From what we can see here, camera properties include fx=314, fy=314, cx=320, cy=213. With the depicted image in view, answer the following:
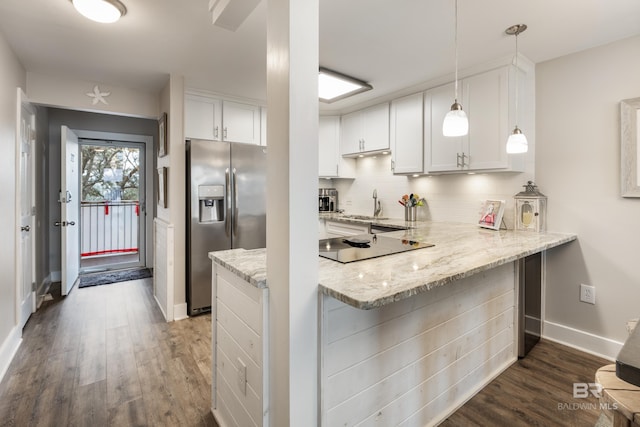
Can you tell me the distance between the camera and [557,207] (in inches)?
103

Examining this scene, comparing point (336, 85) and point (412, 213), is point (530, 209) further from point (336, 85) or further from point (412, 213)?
point (336, 85)

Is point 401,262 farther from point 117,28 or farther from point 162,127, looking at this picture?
point 162,127

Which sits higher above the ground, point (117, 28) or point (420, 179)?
point (117, 28)

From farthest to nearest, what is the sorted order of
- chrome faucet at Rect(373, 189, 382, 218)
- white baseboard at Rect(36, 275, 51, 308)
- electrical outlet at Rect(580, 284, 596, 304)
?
1. chrome faucet at Rect(373, 189, 382, 218)
2. white baseboard at Rect(36, 275, 51, 308)
3. electrical outlet at Rect(580, 284, 596, 304)

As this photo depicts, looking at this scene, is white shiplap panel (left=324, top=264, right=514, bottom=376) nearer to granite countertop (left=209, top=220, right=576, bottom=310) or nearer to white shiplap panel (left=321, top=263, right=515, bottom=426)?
white shiplap panel (left=321, top=263, right=515, bottom=426)

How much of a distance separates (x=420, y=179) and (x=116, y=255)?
5.56 metres

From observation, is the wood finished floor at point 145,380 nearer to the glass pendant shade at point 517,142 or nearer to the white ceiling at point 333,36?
the glass pendant shade at point 517,142

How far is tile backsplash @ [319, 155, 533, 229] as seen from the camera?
2.91m

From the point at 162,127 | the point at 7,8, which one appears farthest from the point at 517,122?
the point at 7,8

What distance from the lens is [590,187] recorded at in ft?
8.04

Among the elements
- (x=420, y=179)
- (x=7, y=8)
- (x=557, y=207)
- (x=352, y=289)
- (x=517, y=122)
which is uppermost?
(x=7, y=8)

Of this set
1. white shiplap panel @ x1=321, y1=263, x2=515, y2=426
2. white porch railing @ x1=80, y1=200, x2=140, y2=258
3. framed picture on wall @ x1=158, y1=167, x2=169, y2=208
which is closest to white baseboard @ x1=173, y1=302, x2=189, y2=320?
framed picture on wall @ x1=158, y1=167, x2=169, y2=208

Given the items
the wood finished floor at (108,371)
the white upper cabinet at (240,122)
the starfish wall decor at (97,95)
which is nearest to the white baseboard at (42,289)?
the wood finished floor at (108,371)

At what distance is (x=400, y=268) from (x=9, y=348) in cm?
292
